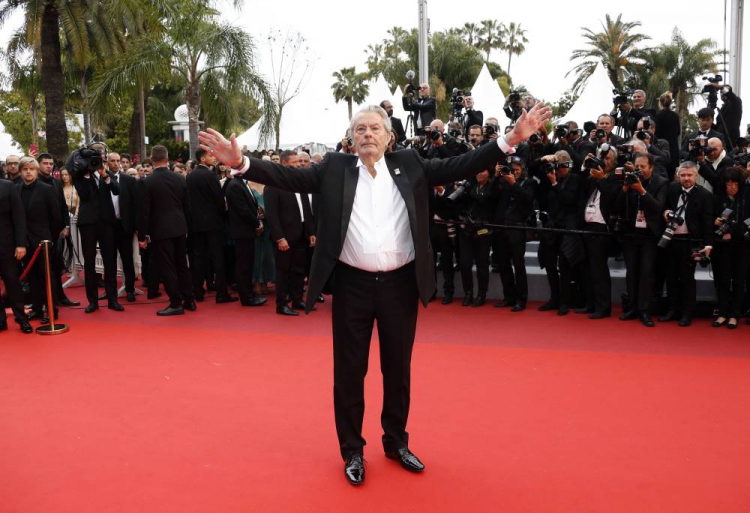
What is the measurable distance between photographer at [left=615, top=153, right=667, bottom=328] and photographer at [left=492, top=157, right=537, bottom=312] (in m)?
1.12

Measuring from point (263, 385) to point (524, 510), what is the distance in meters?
2.61

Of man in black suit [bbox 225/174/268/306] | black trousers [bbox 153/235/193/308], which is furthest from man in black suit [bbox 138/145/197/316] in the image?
man in black suit [bbox 225/174/268/306]

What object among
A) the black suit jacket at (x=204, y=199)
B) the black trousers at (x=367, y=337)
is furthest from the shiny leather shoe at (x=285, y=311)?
the black trousers at (x=367, y=337)

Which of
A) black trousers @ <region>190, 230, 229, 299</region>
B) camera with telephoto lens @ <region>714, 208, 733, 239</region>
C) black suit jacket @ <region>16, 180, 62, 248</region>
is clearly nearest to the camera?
camera with telephoto lens @ <region>714, 208, 733, 239</region>

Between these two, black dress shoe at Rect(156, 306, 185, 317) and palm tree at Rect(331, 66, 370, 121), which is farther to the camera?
palm tree at Rect(331, 66, 370, 121)

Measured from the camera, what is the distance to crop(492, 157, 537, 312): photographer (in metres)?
8.35

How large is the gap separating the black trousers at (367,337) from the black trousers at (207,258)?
550 centimetres

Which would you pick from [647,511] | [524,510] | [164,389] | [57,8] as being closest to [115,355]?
[164,389]

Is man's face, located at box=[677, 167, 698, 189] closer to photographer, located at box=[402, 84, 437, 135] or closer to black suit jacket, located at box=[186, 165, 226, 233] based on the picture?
photographer, located at box=[402, 84, 437, 135]

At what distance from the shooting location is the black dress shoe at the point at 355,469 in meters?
3.78

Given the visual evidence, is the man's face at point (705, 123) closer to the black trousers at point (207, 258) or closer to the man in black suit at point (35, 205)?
the black trousers at point (207, 258)

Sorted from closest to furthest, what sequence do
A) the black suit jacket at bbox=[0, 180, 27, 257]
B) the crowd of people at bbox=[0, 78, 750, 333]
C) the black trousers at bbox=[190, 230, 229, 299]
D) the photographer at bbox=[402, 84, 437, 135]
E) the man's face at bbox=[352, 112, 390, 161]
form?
the man's face at bbox=[352, 112, 390, 161]
the black suit jacket at bbox=[0, 180, 27, 257]
the crowd of people at bbox=[0, 78, 750, 333]
the black trousers at bbox=[190, 230, 229, 299]
the photographer at bbox=[402, 84, 437, 135]

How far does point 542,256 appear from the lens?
844 cm

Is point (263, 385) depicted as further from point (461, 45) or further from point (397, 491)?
point (461, 45)
